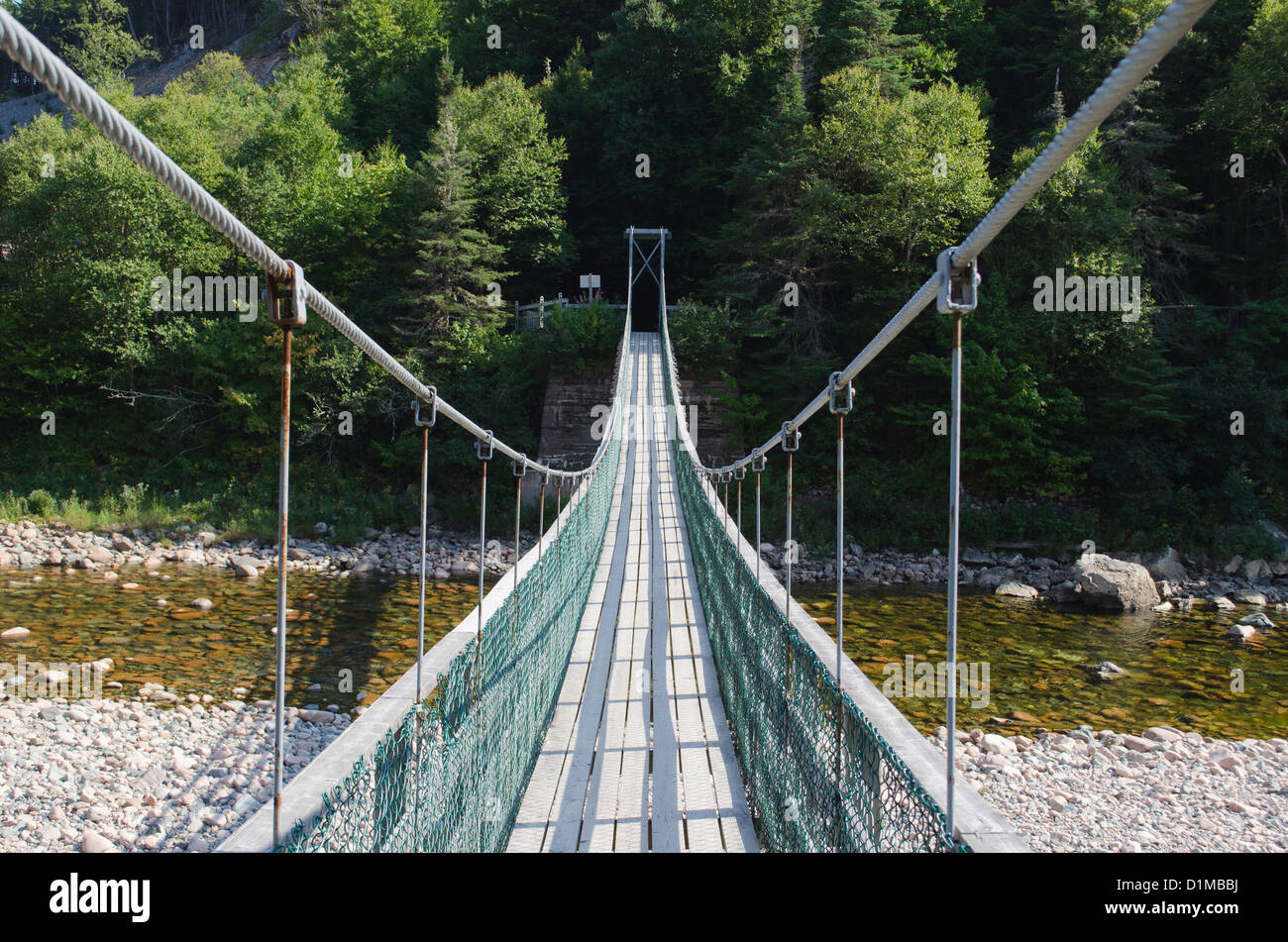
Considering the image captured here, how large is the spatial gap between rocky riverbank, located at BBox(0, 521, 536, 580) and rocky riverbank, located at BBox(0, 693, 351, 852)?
496 cm

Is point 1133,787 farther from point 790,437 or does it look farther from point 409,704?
point 409,704

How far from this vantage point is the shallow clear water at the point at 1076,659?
6707 millimetres

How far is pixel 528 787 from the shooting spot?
3.19m

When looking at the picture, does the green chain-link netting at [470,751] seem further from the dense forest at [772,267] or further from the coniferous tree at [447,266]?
the coniferous tree at [447,266]

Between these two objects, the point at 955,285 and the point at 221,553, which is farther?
the point at 221,553

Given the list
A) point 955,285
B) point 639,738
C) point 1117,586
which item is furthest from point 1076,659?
point 955,285

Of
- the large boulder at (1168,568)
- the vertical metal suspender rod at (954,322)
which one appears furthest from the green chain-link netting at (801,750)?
the large boulder at (1168,568)

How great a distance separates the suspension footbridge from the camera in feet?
3.99

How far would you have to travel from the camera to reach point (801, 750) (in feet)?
7.86

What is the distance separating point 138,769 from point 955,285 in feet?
19.0

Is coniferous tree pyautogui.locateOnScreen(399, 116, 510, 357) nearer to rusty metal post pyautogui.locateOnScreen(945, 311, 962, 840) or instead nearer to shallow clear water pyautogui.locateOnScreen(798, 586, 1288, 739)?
shallow clear water pyautogui.locateOnScreen(798, 586, 1288, 739)

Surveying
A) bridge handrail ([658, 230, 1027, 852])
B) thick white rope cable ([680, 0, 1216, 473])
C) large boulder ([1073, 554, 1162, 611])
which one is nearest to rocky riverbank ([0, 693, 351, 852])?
bridge handrail ([658, 230, 1027, 852])

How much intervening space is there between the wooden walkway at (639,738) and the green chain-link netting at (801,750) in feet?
0.39
